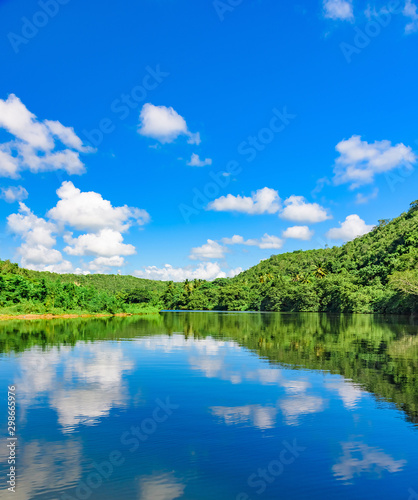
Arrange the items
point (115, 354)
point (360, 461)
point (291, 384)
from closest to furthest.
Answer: point (360, 461), point (291, 384), point (115, 354)

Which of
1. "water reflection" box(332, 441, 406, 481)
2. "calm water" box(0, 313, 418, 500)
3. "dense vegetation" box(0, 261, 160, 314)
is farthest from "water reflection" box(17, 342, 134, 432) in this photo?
"dense vegetation" box(0, 261, 160, 314)

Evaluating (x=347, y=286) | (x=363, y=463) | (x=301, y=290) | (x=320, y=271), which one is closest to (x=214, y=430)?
(x=363, y=463)

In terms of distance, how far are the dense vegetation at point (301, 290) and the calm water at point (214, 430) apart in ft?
200

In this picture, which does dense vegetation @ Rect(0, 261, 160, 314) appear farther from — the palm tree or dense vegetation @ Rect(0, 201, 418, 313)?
the palm tree

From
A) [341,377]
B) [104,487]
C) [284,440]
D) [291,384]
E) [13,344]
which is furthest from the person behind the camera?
[13,344]

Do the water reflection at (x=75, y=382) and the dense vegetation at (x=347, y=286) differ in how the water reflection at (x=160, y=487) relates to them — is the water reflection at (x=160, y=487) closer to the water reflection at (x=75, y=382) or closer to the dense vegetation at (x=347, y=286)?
the water reflection at (x=75, y=382)

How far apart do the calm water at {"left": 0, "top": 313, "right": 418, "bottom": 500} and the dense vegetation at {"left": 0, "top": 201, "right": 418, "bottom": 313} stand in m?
61.1

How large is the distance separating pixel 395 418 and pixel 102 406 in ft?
31.6

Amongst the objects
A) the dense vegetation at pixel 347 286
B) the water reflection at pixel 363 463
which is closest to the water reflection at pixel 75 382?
the water reflection at pixel 363 463

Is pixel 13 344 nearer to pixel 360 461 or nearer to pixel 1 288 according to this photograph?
pixel 360 461

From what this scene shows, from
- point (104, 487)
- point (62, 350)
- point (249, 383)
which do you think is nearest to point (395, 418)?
point (249, 383)

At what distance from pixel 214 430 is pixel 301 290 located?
12884 cm

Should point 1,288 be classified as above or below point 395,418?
above

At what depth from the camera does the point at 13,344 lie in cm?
3097
